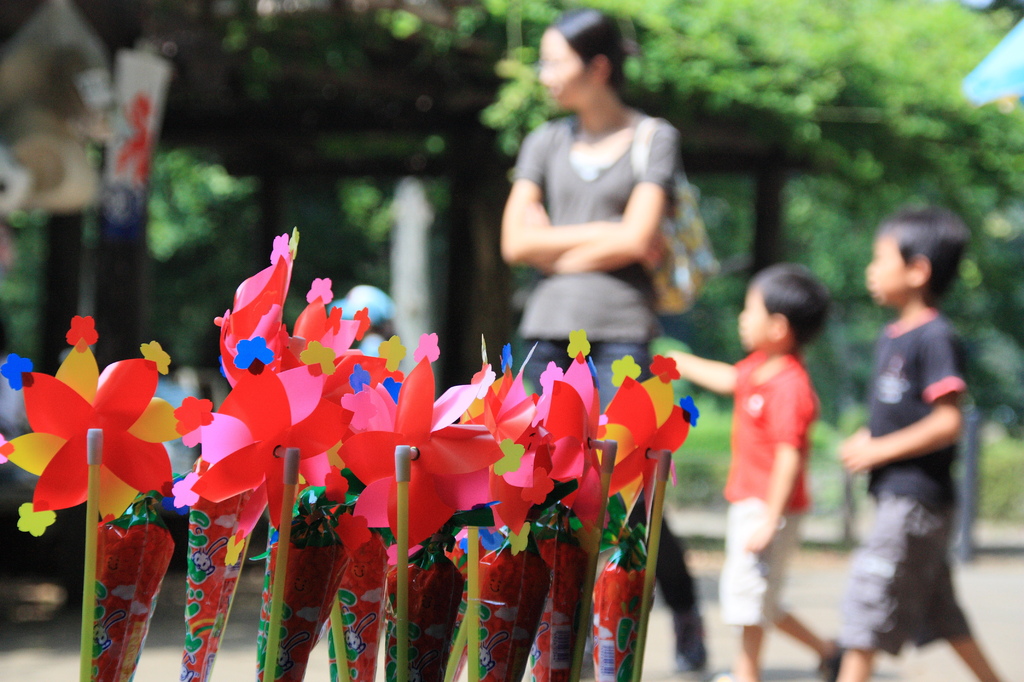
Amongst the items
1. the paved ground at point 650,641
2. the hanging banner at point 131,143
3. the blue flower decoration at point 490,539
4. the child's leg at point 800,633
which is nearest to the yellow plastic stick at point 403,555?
the blue flower decoration at point 490,539

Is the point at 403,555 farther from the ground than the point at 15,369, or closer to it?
closer to it

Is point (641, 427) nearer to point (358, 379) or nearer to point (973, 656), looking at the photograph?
point (358, 379)

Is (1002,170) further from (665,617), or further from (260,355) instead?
(260,355)

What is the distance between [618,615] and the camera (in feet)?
4.10

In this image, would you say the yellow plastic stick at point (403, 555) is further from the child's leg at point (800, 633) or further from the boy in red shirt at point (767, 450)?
the child's leg at point (800, 633)

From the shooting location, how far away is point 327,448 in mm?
1124

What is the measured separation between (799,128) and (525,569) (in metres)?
6.67

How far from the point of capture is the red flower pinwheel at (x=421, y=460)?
1.12m

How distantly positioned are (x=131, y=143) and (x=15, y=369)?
4.16 metres

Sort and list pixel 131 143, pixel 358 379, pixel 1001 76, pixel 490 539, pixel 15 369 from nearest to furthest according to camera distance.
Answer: pixel 15 369 < pixel 358 379 < pixel 490 539 < pixel 1001 76 < pixel 131 143

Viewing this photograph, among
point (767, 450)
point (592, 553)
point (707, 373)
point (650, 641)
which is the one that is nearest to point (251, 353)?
point (592, 553)

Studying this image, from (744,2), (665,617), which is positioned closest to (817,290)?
(665,617)

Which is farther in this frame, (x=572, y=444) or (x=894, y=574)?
(x=894, y=574)

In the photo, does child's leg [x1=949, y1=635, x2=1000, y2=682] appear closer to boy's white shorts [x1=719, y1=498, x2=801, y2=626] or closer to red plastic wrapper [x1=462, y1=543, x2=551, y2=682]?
boy's white shorts [x1=719, y1=498, x2=801, y2=626]
